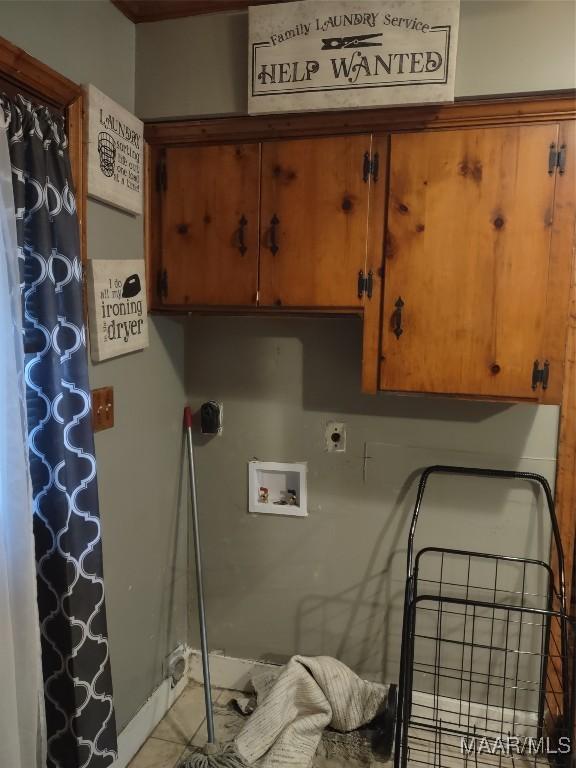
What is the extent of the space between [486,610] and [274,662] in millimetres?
859

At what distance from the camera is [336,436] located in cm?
210

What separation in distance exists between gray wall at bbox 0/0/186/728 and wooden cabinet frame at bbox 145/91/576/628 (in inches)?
8.8

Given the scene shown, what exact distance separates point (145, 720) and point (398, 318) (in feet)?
5.46

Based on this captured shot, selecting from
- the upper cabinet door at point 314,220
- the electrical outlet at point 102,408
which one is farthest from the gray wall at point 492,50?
the electrical outlet at point 102,408

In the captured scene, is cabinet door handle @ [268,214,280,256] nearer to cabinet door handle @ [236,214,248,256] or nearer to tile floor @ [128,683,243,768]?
cabinet door handle @ [236,214,248,256]

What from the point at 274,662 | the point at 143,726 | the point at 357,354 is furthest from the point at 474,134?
the point at 143,726

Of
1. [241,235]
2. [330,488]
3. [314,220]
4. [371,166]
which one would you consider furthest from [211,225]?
[330,488]

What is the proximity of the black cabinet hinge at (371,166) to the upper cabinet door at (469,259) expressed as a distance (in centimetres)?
5

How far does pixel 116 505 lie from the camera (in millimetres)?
1802

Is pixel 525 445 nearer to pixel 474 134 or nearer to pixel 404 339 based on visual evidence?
pixel 404 339

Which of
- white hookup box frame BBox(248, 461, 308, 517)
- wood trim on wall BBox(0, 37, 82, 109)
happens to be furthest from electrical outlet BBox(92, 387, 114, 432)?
wood trim on wall BBox(0, 37, 82, 109)

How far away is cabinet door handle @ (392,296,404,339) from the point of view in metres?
1.73

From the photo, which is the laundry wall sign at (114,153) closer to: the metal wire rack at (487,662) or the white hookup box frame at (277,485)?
the white hookup box frame at (277,485)

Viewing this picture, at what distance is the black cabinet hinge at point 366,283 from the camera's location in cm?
176
